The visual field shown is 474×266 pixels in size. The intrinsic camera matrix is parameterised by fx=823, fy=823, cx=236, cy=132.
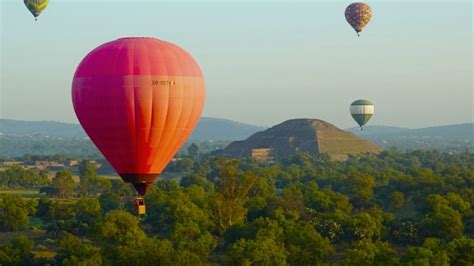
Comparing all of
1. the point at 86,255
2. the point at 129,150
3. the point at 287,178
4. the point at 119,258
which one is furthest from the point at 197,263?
the point at 287,178

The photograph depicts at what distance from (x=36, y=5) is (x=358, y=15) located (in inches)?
1852

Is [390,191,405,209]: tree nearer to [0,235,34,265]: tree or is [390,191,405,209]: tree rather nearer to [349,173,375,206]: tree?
[349,173,375,206]: tree

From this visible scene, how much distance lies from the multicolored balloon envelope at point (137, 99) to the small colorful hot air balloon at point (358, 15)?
261 feet

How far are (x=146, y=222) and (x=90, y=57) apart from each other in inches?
2109

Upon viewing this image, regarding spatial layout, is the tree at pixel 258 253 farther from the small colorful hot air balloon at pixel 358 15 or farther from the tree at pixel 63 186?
the tree at pixel 63 186

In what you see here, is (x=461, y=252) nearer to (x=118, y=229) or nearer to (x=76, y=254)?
(x=76, y=254)

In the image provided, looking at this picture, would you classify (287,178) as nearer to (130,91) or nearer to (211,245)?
(211,245)

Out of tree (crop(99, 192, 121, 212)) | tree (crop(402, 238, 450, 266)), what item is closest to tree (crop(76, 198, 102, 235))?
tree (crop(99, 192, 121, 212))

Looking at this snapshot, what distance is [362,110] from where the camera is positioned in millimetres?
165875

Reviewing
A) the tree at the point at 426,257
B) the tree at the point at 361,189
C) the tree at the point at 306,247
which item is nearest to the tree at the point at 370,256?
the tree at the point at 426,257

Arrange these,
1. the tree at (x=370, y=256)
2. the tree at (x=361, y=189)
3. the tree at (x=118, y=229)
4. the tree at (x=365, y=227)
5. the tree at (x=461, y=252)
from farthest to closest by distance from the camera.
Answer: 1. the tree at (x=361, y=189)
2. the tree at (x=365, y=227)
3. the tree at (x=118, y=229)
4. the tree at (x=461, y=252)
5. the tree at (x=370, y=256)

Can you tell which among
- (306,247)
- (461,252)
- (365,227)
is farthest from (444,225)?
(461,252)

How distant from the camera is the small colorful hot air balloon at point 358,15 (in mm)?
123938

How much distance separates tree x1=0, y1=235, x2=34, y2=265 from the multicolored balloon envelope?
25579mm
